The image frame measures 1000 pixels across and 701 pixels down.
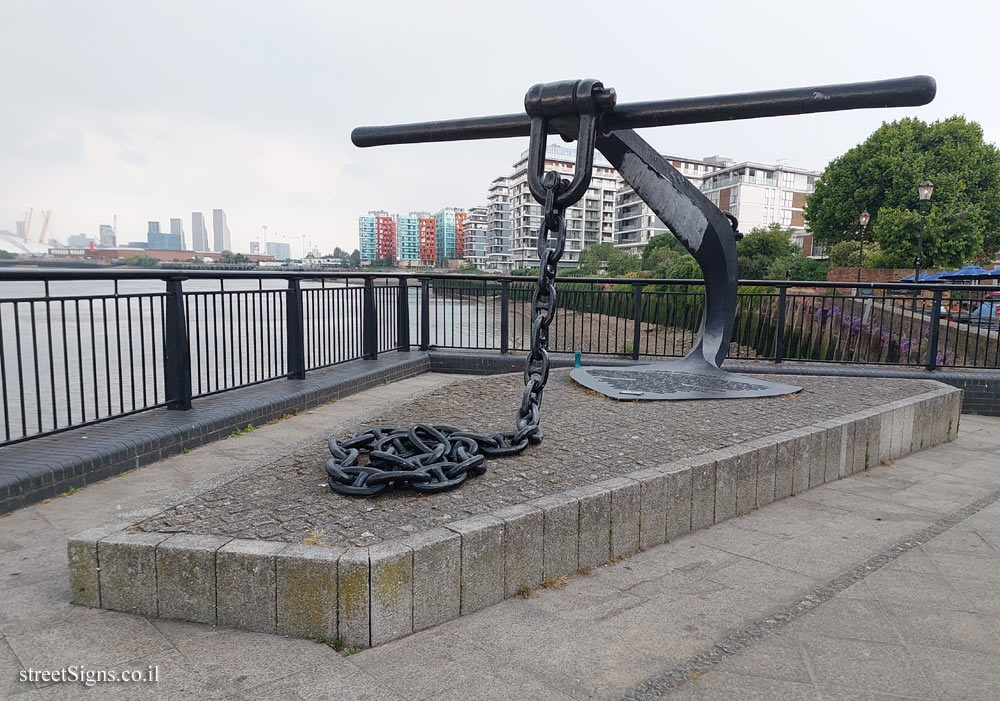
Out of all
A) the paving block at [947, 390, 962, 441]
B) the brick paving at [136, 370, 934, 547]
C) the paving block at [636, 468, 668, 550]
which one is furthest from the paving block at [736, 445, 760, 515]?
the paving block at [947, 390, 962, 441]

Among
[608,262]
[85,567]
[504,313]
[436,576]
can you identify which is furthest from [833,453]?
[608,262]

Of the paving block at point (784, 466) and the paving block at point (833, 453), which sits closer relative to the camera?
the paving block at point (784, 466)

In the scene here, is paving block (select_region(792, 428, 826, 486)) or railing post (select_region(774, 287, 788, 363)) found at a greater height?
railing post (select_region(774, 287, 788, 363))

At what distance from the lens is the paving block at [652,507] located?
11.5 ft

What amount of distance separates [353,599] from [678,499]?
6.59 ft

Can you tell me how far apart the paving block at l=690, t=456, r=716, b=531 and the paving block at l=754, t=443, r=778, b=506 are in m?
0.50

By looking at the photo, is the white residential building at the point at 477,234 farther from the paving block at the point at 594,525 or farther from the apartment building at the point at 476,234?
the paving block at the point at 594,525

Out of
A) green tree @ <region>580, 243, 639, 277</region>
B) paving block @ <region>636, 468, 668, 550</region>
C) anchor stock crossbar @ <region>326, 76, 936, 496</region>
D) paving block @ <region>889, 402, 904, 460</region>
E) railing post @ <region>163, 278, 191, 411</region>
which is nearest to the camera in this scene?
anchor stock crossbar @ <region>326, 76, 936, 496</region>

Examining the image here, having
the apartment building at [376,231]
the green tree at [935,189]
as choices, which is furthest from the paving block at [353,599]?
the apartment building at [376,231]

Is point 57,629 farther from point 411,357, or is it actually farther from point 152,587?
point 411,357

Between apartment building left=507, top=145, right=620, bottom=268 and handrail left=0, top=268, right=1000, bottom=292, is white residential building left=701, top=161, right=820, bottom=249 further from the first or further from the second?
handrail left=0, top=268, right=1000, bottom=292

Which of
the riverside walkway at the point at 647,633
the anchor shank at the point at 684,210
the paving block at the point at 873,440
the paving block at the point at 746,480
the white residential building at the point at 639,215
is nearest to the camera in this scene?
the riverside walkway at the point at 647,633

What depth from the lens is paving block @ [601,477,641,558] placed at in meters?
3.36

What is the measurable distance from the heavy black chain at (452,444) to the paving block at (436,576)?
1.69ft
